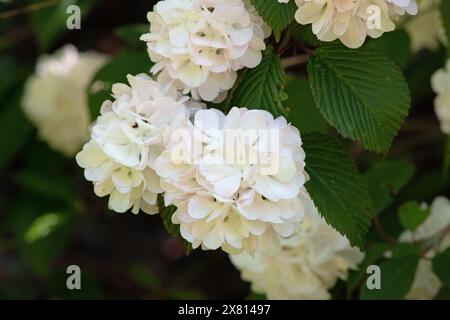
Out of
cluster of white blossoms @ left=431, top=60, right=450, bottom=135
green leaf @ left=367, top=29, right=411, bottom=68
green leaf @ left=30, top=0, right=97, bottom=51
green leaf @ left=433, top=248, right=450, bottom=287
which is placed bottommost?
green leaf @ left=433, top=248, right=450, bottom=287

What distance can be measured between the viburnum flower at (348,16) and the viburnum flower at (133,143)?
0.67ft

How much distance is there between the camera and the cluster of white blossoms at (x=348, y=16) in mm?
1119

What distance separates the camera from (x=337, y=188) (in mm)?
1186

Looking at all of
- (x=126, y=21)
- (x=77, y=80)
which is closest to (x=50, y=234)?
(x=77, y=80)

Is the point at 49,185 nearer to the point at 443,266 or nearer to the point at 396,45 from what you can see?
the point at 396,45

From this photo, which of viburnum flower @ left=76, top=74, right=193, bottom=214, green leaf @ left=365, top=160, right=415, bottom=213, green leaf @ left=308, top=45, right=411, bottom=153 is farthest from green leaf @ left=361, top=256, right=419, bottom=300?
viburnum flower @ left=76, top=74, right=193, bottom=214

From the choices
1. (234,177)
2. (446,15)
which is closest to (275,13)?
(234,177)

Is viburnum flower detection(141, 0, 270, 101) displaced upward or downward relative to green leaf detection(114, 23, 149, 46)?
upward

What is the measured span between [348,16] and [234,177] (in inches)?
10.7

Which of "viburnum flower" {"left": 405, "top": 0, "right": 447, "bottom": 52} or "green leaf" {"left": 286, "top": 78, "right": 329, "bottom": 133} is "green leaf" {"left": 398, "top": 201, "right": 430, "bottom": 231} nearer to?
"green leaf" {"left": 286, "top": 78, "right": 329, "bottom": 133}

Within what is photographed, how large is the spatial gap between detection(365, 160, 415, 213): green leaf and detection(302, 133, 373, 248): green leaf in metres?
0.43

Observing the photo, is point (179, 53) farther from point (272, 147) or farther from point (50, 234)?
point (50, 234)

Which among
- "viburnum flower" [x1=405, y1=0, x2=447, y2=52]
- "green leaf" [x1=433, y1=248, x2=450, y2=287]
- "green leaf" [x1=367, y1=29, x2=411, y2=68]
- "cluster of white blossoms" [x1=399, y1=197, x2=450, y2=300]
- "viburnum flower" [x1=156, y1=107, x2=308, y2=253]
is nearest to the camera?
"viburnum flower" [x1=156, y1=107, x2=308, y2=253]

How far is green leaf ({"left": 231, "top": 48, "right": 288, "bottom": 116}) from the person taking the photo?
3.84ft
